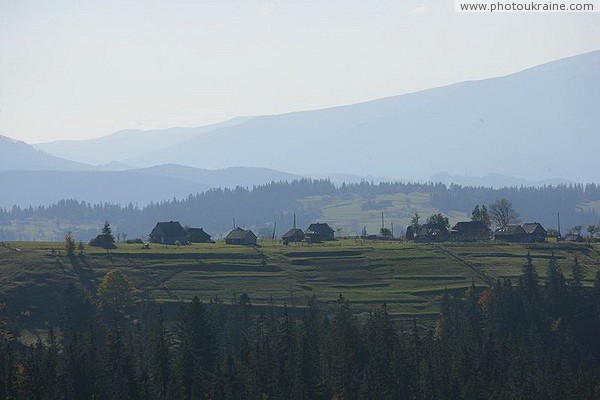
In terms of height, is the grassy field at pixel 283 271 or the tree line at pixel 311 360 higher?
the grassy field at pixel 283 271

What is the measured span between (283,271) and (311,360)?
68288 mm

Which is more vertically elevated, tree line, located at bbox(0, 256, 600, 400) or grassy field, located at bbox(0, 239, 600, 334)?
grassy field, located at bbox(0, 239, 600, 334)

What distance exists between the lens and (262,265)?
172125 millimetres

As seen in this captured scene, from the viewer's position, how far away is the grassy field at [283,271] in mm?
150750

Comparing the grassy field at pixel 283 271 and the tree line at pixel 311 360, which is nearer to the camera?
the tree line at pixel 311 360

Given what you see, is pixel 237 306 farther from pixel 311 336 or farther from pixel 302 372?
pixel 302 372

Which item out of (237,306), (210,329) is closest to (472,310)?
(237,306)

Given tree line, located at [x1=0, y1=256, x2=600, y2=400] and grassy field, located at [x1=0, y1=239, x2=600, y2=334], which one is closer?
tree line, located at [x1=0, y1=256, x2=600, y2=400]

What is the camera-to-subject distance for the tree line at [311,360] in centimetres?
9425

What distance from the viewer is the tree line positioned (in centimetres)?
9425

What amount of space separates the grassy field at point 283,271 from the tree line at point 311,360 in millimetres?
17452

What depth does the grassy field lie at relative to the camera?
150750mm

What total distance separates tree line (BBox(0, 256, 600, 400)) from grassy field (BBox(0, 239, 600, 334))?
17.5m

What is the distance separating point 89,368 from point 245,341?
17.2m
